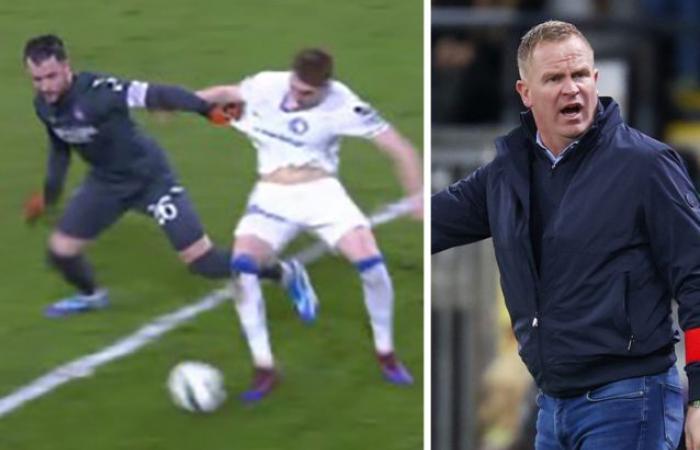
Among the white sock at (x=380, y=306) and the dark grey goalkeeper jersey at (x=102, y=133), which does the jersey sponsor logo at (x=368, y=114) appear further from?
the dark grey goalkeeper jersey at (x=102, y=133)

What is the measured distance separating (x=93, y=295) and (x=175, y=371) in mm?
286

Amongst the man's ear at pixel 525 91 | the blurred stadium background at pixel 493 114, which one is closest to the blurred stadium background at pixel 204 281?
the man's ear at pixel 525 91

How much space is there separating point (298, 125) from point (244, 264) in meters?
0.39

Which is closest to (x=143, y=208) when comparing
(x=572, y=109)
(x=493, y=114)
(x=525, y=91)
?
(x=525, y=91)

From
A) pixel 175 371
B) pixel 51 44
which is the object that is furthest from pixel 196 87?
pixel 175 371

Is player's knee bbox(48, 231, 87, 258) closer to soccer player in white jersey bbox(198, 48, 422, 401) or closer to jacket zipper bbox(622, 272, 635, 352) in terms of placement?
soccer player in white jersey bbox(198, 48, 422, 401)

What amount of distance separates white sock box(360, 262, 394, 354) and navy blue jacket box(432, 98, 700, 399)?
1.23 ft

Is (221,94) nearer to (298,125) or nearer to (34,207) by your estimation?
(298,125)

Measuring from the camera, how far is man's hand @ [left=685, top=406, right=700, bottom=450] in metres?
4.80

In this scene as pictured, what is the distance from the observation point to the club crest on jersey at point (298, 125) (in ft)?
17.6

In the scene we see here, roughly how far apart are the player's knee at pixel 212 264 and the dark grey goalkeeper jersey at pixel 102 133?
0.75 feet

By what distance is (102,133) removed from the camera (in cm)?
540

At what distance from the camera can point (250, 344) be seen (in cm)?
532

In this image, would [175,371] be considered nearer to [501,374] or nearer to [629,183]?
[629,183]
